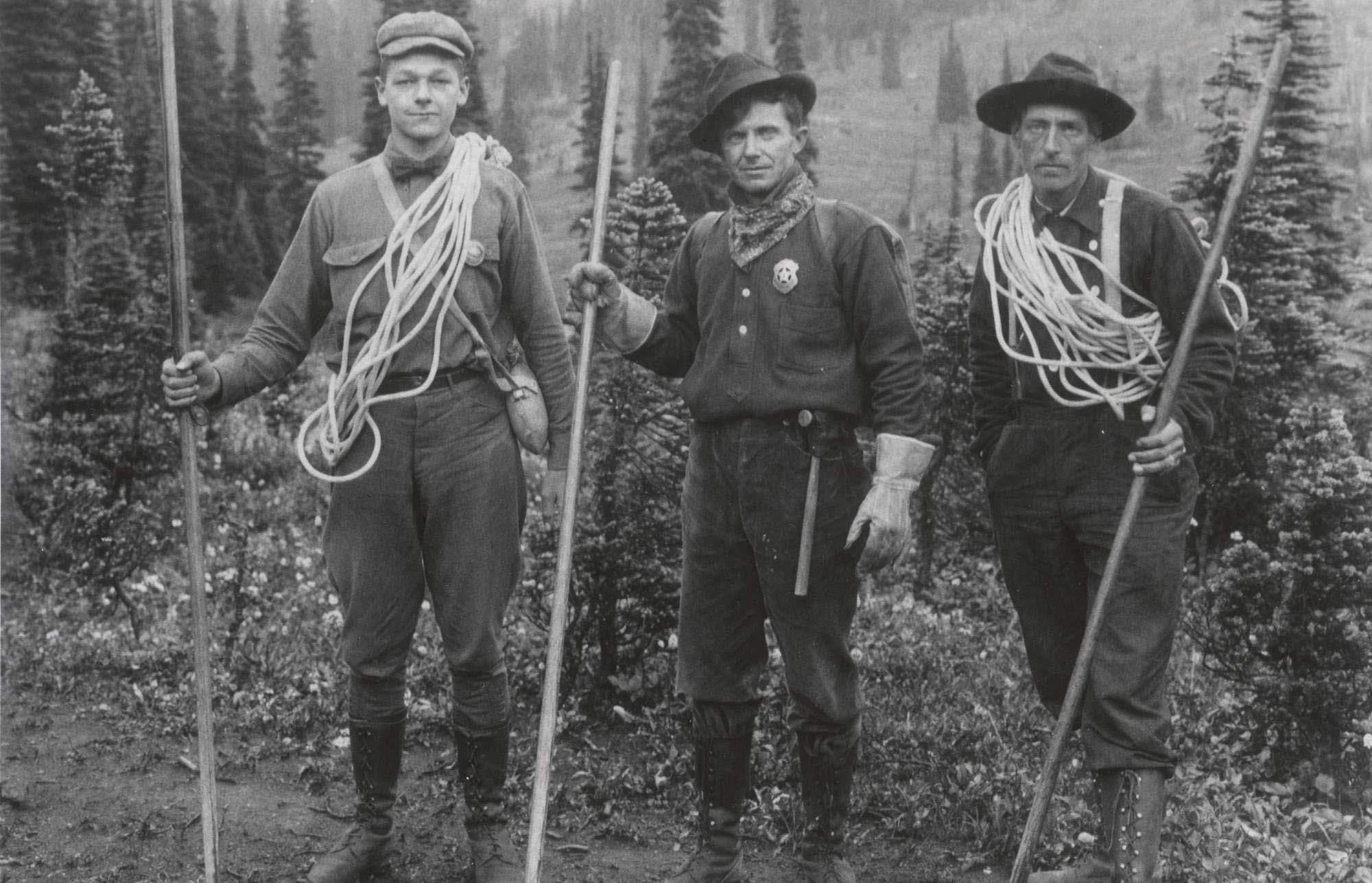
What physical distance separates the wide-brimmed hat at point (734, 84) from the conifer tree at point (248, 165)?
119ft

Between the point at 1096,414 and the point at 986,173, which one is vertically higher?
the point at 986,173

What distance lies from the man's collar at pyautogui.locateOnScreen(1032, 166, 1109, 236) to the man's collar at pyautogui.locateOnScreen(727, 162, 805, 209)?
33.6 inches

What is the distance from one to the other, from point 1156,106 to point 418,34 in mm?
71516

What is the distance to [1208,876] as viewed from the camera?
13.5ft

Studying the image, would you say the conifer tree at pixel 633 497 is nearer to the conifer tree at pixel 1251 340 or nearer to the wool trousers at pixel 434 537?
the wool trousers at pixel 434 537

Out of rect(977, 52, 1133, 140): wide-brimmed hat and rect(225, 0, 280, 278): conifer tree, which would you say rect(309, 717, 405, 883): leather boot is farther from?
rect(225, 0, 280, 278): conifer tree

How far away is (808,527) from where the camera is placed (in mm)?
A: 3869

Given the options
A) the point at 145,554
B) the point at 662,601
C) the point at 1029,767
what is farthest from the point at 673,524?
the point at 145,554

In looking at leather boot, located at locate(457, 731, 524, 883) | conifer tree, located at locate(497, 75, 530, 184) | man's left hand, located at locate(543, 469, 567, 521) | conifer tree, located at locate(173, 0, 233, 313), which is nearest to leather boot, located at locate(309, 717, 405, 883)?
leather boot, located at locate(457, 731, 524, 883)

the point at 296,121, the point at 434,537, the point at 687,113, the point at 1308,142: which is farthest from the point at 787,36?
the point at 434,537

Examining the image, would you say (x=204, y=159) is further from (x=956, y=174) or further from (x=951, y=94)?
(x=951, y=94)

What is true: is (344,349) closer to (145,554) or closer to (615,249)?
(615,249)

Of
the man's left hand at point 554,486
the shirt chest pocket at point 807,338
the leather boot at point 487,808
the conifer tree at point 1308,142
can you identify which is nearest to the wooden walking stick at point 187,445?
the leather boot at point 487,808

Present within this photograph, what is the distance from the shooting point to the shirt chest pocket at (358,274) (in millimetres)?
4023
